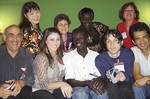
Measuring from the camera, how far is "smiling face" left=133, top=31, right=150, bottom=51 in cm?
402

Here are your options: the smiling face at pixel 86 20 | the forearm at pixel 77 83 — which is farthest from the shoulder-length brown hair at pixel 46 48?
the smiling face at pixel 86 20

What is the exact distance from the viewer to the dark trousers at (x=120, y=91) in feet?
11.8

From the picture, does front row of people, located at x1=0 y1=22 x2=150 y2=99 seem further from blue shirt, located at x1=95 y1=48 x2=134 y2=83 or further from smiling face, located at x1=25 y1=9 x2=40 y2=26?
smiling face, located at x1=25 y1=9 x2=40 y2=26

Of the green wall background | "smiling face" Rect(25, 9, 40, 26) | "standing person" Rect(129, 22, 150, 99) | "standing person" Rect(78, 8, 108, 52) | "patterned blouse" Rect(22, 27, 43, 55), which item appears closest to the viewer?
"standing person" Rect(129, 22, 150, 99)

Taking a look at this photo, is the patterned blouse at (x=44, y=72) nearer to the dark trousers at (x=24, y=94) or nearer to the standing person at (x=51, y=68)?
the standing person at (x=51, y=68)

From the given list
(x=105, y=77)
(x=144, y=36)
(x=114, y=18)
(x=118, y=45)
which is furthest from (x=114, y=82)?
(x=114, y=18)

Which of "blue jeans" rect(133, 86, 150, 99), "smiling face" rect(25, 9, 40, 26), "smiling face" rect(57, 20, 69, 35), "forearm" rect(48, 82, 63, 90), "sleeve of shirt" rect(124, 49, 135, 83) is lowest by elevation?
"blue jeans" rect(133, 86, 150, 99)

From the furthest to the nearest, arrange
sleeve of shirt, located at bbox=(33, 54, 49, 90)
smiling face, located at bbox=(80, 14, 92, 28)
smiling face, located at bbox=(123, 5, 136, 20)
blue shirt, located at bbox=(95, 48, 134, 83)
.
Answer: smiling face, located at bbox=(123, 5, 136, 20) → smiling face, located at bbox=(80, 14, 92, 28) → blue shirt, located at bbox=(95, 48, 134, 83) → sleeve of shirt, located at bbox=(33, 54, 49, 90)

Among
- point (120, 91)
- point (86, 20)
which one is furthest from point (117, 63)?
point (86, 20)

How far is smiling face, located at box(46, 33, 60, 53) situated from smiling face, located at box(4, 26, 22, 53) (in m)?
0.35

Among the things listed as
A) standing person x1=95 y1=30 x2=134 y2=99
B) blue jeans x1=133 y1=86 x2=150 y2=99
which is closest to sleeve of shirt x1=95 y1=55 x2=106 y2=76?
standing person x1=95 y1=30 x2=134 y2=99

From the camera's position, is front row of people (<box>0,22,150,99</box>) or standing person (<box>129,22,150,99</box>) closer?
front row of people (<box>0,22,150,99</box>)

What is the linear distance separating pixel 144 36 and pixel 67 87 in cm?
122

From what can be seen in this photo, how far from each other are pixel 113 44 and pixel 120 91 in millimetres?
590
